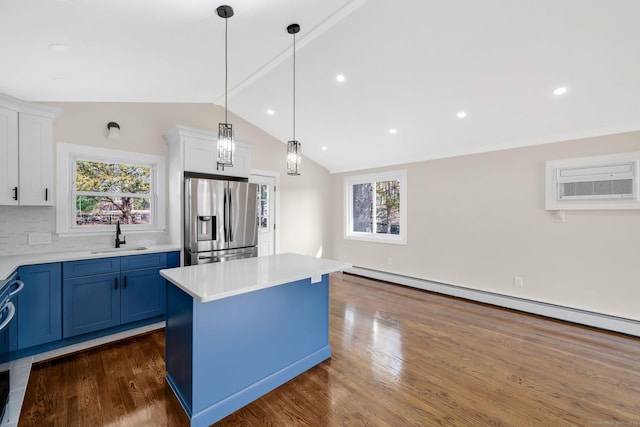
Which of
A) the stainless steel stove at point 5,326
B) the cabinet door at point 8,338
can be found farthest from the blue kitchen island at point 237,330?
the cabinet door at point 8,338

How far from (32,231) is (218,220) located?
176 centimetres

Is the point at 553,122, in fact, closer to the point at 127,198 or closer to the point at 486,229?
the point at 486,229

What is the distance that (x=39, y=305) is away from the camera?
2408 mm

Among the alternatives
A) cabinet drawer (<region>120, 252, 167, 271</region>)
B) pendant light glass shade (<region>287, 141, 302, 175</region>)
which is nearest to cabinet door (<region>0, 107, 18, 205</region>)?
cabinet drawer (<region>120, 252, 167, 271</region>)

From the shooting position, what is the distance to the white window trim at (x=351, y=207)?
4836 mm

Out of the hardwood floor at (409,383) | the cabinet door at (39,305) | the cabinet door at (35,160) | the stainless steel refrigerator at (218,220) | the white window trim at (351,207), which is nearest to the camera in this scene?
the hardwood floor at (409,383)

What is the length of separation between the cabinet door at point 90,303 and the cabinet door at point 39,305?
0.18 ft

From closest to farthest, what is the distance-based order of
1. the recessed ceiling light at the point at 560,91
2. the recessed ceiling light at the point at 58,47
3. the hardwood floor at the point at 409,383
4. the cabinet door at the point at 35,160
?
the hardwood floor at the point at 409,383 → the recessed ceiling light at the point at 58,47 → the cabinet door at the point at 35,160 → the recessed ceiling light at the point at 560,91

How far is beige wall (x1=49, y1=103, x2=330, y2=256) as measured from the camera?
3.14 metres

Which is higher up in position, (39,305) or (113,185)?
(113,185)

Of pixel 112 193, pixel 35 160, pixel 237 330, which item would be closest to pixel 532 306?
pixel 237 330

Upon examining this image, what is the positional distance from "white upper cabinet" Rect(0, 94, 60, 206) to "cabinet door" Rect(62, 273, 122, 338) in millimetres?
837

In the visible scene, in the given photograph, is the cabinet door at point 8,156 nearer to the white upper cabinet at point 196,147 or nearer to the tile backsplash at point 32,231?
the tile backsplash at point 32,231

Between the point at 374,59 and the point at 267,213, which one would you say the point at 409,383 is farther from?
the point at 267,213
